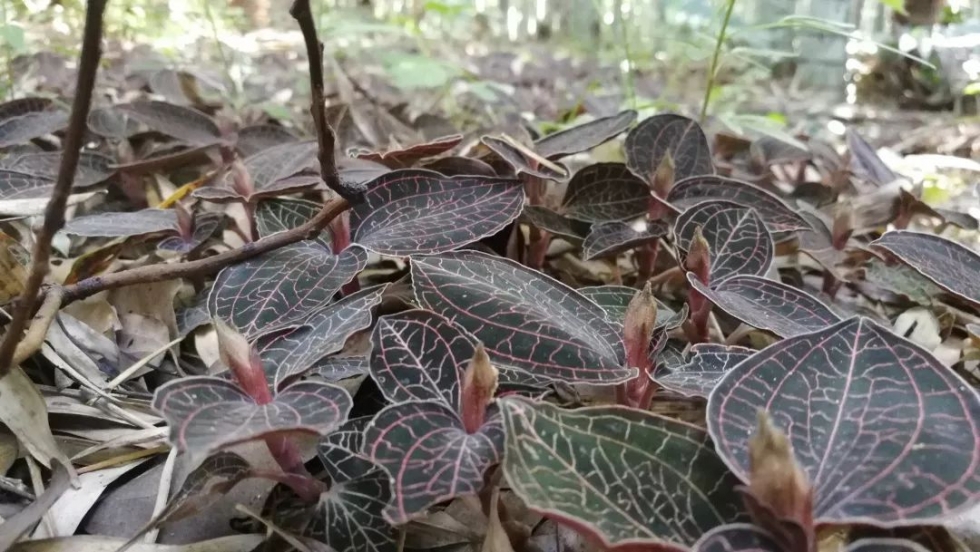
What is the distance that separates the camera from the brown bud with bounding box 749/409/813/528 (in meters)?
0.38

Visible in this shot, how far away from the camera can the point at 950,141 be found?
2.34m

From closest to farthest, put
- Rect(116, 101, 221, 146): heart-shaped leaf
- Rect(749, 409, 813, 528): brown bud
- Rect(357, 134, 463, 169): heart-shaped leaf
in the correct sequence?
Rect(749, 409, 813, 528): brown bud < Rect(357, 134, 463, 169): heart-shaped leaf < Rect(116, 101, 221, 146): heart-shaped leaf

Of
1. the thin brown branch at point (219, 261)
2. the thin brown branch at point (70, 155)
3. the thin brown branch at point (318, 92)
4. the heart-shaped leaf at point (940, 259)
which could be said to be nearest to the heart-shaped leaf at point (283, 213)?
the thin brown branch at point (219, 261)

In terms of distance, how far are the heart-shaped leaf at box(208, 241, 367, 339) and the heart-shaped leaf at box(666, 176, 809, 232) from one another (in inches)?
18.3

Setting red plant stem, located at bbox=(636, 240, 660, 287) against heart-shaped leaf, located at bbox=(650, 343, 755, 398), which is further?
red plant stem, located at bbox=(636, 240, 660, 287)

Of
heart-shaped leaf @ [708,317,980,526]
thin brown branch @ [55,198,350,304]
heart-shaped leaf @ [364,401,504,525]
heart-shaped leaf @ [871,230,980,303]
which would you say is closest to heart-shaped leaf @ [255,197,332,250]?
thin brown branch @ [55,198,350,304]

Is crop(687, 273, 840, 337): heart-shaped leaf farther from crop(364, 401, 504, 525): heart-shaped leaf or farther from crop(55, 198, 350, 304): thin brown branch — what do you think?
crop(55, 198, 350, 304): thin brown branch

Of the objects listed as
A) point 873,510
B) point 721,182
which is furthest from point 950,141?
point 873,510

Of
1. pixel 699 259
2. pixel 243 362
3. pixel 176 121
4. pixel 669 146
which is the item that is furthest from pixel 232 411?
pixel 176 121

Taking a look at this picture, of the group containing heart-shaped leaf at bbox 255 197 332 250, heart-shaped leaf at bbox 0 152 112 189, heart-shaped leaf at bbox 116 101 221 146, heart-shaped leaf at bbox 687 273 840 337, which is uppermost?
heart-shaped leaf at bbox 116 101 221 146

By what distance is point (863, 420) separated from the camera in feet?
1.53

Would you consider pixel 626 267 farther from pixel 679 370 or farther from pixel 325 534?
pixel 325 534

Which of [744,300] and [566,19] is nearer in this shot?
[744,300]

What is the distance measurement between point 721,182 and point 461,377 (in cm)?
56
